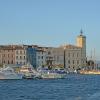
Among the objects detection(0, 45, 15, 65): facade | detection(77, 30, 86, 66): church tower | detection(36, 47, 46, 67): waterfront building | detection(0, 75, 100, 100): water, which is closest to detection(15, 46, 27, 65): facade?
detection(0, 45, 15, 65): facade

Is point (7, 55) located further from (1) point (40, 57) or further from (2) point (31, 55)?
(1) point (40, 57)

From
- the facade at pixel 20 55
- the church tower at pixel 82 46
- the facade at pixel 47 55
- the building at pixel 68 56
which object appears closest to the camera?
the facade at pixel 20 55

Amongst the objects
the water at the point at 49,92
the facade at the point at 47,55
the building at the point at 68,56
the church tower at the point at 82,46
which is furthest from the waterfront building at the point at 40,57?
the water at the point at 49,92

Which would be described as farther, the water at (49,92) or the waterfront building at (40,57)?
the waterfront building at (40,57)

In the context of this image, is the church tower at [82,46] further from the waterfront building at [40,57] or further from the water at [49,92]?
the water at [49,92]

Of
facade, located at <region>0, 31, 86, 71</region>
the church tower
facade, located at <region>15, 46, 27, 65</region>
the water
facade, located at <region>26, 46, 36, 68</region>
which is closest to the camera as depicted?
the water

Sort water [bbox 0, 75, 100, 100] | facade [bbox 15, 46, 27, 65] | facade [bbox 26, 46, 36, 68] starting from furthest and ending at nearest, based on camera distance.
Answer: facade [bbox 26, 46, 36, 68] → facade [bbox 15, 46, 27, 65] → water [bbox 0, 75, 100, 100]

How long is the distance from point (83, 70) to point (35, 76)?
257 feet

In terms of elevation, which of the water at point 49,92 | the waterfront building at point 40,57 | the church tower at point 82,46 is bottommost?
the water at point 49,92

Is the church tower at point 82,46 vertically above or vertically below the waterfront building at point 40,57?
above

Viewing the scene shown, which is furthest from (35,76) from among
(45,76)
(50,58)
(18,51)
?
(50,58)

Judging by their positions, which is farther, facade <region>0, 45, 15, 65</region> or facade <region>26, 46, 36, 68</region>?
facade <region>26, 46, 36, 68</region>

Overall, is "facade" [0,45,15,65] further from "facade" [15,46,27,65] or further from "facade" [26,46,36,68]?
"facade" [26,46,36,68]

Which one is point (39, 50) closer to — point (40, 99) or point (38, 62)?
point (38, 62)
